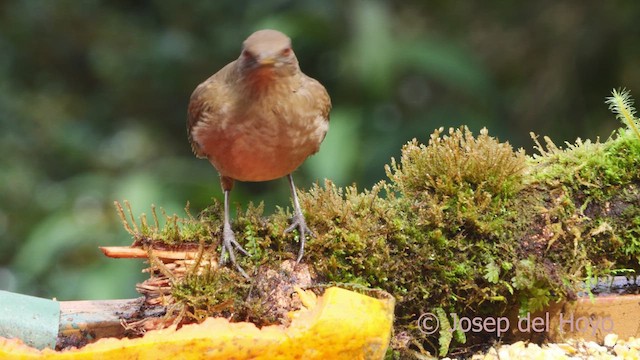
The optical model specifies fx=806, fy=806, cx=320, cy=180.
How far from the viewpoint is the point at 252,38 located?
8.07ft

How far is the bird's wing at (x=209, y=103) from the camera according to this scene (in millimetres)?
2660

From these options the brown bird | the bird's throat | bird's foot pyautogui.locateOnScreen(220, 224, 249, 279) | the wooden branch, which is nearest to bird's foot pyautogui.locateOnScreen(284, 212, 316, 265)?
the brown bird

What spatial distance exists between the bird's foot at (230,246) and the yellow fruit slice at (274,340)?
31cm

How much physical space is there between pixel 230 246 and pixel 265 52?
601mm

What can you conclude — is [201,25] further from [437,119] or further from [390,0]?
[437,119]

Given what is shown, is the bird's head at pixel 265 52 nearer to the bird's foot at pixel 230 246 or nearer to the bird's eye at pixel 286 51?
the bird's eye at pixel 286 51

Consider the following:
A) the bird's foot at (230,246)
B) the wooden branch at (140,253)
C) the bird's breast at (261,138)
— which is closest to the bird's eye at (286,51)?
the bird's breast at (261,138)

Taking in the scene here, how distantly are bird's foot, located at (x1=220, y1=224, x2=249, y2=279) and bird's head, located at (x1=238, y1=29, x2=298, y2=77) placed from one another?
1.65 ft

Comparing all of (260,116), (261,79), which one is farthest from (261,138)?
(261,79)

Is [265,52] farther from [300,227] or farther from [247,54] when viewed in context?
[300,227]

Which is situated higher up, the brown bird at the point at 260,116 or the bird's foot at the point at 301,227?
the brown bird at the point at 260,116

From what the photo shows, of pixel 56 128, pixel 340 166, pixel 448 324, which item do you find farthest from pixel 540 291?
pixel 56 128

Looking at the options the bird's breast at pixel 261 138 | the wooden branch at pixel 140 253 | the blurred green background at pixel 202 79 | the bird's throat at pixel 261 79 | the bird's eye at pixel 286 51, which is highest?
the blurred green background at pixel 202 79

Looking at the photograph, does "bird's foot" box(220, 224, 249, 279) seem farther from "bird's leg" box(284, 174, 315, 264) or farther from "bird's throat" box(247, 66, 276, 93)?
"bird's throat" box(247, 66, 276, 93)
